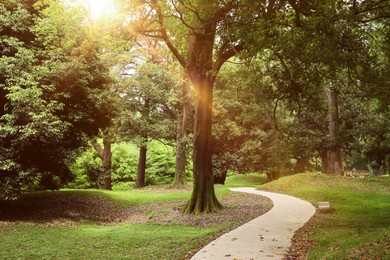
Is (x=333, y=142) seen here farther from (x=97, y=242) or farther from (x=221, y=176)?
(x=97, y=242)

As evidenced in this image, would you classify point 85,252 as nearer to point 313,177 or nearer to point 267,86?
point 267,86

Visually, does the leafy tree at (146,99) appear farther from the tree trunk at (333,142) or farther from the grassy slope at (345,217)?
the tree trunk at (333,142)

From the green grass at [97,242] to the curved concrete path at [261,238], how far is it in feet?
2.06

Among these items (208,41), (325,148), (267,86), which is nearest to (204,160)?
(267,86)

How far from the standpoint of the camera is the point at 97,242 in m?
8.89

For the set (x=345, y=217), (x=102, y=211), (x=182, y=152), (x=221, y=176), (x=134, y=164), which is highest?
(x=182, y=152)

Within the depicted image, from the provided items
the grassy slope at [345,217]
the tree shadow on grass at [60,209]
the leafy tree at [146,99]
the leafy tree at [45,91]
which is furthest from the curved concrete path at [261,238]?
the leafy tree at [146,99]

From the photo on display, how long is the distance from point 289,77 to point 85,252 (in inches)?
355

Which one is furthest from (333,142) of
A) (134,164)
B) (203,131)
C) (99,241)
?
(99,241)

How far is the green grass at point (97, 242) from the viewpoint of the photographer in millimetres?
7548

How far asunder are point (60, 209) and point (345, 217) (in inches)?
440

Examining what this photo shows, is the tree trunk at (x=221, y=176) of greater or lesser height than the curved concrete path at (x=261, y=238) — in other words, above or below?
above

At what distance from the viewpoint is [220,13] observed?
12.4 meters

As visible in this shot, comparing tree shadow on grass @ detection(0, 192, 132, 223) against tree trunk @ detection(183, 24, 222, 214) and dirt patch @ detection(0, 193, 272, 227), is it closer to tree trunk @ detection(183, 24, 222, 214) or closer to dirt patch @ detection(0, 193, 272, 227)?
dirt patch @ detection(0, 193, 272, 227)
